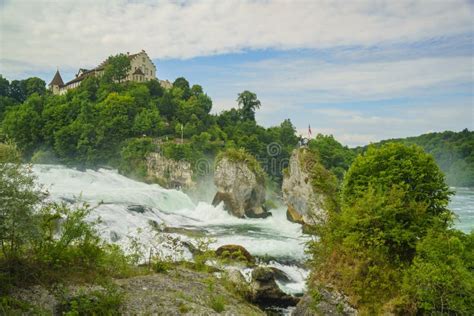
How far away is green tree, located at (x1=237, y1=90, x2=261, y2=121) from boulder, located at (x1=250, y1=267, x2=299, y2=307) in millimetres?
67885

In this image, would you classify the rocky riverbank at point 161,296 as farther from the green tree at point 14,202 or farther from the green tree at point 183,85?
the green tree at point 183,85

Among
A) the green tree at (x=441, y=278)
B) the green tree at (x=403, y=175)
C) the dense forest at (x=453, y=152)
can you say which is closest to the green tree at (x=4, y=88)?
the dense forest at (x=453, y=152)

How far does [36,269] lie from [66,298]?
1.55m

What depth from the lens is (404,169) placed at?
52.2ft

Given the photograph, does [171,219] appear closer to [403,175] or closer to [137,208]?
[137,208]

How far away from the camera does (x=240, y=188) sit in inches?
1618

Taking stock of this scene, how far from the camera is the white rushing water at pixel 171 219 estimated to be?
81.0ft

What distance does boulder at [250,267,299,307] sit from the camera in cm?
1803

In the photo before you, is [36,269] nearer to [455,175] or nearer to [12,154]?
[12,154]

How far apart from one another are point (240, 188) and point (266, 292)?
2297cm

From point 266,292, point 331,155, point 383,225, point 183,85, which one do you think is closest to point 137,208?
point 266,292

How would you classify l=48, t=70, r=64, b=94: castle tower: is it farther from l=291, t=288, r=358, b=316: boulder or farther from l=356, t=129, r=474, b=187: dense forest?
l=291, t=288, r=358, b=316: boulder

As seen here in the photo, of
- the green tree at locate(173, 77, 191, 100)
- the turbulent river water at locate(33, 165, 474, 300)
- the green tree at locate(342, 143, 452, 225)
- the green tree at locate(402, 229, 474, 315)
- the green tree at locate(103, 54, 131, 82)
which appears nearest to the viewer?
the green tree at locate(402, 229, 474, 315)

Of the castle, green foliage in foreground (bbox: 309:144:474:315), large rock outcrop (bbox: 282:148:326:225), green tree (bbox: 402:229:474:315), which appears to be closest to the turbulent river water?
large rock outcrop (bbox: 282:148:326:225)
